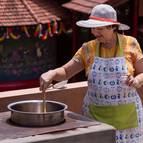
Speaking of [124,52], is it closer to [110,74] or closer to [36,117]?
[110,74]

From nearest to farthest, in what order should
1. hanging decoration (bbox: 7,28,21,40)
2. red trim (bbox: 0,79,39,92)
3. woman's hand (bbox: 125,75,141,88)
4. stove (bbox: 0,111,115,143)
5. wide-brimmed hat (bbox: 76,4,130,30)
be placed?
stove (bbox: 0,111,115,143), woman's hand (bbox: 125,75,141,88), wide-brimmed hat (bbox: 76,4,130,30), hanging decoration (bbox: 7,28,21,40), red trim (bbox: 0,79,39,92)

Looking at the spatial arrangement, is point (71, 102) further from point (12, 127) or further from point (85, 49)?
point (12, 127)

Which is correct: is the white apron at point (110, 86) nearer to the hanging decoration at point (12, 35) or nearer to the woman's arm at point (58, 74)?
the woman's arm at point (58, 74)

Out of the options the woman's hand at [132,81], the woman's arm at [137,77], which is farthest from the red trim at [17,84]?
the woman's hand at [132,81]

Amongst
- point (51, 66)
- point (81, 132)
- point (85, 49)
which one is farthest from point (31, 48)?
point (81, 132)

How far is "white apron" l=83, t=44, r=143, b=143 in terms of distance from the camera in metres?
4.38

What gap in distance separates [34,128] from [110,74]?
741 mm

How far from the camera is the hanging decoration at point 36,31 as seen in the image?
25.5 ft

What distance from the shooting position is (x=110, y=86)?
4383mm

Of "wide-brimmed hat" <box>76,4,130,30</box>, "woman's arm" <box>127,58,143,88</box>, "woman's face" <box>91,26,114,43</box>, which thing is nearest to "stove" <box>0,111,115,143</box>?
"woman's arm" <box>127,58,143,88</box>

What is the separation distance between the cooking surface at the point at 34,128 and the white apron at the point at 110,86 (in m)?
0.24

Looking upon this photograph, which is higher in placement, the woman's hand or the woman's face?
the woman's face

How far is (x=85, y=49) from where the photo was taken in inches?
178

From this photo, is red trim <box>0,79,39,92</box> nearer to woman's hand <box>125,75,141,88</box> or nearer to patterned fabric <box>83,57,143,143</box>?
patterned fabric <box>83,57,143,143</box>
